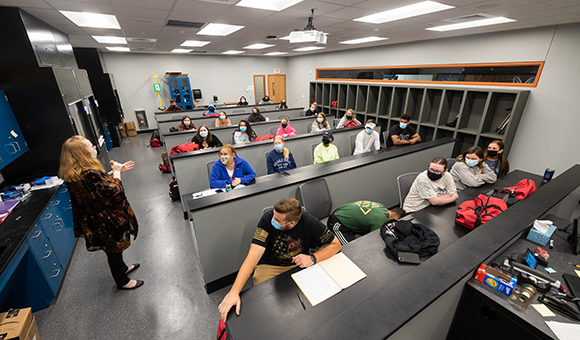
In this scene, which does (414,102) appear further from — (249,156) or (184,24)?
(184,24)

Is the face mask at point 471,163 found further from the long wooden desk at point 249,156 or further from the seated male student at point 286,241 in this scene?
the seated male student at point 286,241

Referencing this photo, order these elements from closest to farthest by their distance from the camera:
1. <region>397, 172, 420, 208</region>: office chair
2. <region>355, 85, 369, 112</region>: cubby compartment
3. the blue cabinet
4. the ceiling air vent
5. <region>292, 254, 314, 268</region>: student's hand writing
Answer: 1. <region>292, 254, 314, 268</region>: student's hand writing
2. the blue cabinet
3. <region>397, 172, 420, 208</region>: office chair
4. the ceiling air vent
5. <region>355, 85, 369, 112</region>: cubby compartment

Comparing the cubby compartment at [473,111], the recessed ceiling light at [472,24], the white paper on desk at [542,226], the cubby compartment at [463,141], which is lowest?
the cubby compartment at [463,141]

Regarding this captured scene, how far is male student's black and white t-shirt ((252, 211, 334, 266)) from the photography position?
6.06 ft

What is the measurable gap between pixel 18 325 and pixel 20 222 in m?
1.03

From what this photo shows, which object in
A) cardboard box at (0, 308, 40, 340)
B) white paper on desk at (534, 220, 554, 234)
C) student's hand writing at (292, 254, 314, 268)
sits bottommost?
cardboard box at (0, 308, 40, 340)

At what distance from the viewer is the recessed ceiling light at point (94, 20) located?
3686 mm

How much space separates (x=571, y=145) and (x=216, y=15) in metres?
6.42

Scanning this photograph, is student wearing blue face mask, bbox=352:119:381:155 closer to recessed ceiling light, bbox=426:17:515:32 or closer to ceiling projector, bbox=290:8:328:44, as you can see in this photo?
ceiling projector, bbox=290:8:328:44

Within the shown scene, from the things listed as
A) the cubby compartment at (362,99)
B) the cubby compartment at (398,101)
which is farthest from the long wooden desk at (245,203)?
the cubby compartment at (362,99)

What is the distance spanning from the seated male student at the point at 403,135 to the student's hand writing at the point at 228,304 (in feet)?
14.2

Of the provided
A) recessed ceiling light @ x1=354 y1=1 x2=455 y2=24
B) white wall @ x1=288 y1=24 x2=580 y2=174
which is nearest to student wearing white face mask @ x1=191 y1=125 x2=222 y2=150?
recessed ceiling light @ x1=354 y1=1 x2=455 y2=24

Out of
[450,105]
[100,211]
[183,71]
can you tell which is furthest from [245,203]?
[183,71]

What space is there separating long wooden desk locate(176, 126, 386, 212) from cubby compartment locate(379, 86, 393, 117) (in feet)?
7.16
